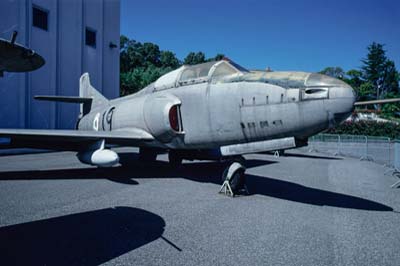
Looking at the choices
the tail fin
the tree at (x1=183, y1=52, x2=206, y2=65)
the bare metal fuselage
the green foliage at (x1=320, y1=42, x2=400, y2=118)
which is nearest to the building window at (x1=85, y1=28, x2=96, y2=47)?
the tail fin

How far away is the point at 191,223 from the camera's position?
437 centimetres

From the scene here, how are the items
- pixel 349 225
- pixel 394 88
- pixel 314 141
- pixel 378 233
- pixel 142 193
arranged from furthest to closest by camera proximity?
1. pixel 394 88
2. pixel 314 141
3. pixel 142 193
4. pixel 349 225
5. pixel 378 233

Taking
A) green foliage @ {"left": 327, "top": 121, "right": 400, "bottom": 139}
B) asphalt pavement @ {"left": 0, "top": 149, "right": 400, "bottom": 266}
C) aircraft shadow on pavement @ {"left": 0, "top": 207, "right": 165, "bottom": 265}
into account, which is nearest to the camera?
aircraft shadow on pavement @ {"left": 0, "top": 207, "right": 165, "bottom": 265}

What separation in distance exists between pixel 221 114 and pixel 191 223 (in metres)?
2.47

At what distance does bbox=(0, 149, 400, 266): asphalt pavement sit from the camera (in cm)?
324

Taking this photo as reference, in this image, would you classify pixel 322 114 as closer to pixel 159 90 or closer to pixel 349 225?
pixel 349 225

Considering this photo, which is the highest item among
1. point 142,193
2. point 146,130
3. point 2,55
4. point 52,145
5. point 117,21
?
point 117,21

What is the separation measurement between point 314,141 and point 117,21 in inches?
808

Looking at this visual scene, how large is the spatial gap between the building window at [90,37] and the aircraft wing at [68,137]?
18.0 m

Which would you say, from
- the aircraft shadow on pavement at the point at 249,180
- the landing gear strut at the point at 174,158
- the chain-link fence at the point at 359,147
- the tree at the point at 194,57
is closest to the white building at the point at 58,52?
the aircraft shadow on pavement at the point at 249,180

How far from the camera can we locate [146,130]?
7852mm

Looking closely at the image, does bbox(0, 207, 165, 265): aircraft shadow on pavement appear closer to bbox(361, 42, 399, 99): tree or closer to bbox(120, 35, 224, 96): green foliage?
bbox(120, 35, 224, 96): green foliage

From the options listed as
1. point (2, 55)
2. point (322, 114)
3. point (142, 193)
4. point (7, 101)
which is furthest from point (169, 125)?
point (7, 101)

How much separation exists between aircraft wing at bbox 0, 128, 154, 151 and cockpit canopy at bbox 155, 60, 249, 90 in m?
1.57
